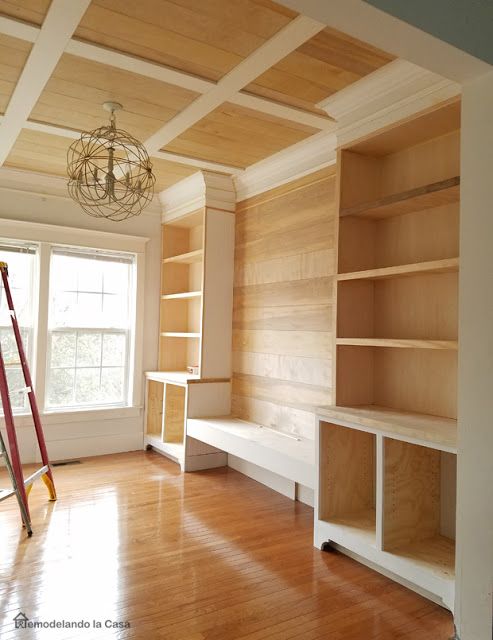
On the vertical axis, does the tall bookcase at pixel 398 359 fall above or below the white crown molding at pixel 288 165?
below

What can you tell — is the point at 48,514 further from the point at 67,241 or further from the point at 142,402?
the point at 67,241

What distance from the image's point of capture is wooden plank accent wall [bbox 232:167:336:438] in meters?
3.78

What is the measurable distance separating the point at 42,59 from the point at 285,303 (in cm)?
244

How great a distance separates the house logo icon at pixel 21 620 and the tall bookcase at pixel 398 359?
5.44ft

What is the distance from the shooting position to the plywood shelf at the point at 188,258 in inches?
194

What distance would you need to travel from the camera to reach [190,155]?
4219mm

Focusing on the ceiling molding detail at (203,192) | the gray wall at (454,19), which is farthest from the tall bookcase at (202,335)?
the gray wall at (454,19)

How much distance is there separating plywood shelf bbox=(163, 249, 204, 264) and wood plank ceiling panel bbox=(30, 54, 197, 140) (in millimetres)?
1440

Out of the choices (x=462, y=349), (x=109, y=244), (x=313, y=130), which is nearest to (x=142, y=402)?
(x=109, y=244)

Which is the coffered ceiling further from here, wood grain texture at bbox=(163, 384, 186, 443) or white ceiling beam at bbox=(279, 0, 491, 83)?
wood grain texture at bbox=(163, 384, 186, 443)

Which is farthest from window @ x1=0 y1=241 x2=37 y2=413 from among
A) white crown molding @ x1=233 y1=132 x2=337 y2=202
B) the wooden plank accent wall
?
white crown molding @ x1=233 y1=132 x2=337 y2=202

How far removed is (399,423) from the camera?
2.59 meters

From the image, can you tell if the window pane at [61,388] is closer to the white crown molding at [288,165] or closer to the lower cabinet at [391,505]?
the white crown molding at [288,165]

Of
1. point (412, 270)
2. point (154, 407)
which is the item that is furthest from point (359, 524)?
point (154, 407)
